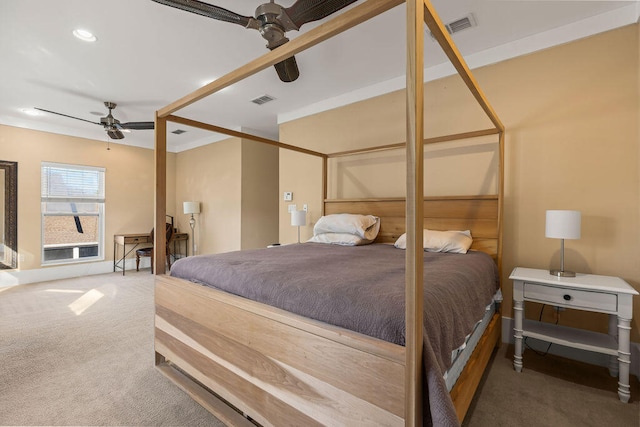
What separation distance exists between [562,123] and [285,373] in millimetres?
2742

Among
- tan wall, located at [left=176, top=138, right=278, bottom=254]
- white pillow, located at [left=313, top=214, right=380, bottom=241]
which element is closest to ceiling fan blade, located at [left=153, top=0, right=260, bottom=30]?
white pillow, located at [left=313, top=214, right=380, bottom=241]

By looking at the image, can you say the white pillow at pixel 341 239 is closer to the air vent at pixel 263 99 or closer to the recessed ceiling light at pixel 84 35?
the air vent at pixel 263 99

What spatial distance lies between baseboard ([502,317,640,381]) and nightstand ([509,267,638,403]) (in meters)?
0.14

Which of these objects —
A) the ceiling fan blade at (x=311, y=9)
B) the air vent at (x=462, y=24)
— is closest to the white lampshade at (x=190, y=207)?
the ceiling fan blade at (x=311, y=9)

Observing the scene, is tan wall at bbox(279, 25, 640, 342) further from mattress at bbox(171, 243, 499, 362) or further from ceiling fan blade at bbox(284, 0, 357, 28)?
ceiling fan blade at bbox(284, 0, 357, 28)

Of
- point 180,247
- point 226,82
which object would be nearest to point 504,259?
point 226,82

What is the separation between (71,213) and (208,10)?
5227mm

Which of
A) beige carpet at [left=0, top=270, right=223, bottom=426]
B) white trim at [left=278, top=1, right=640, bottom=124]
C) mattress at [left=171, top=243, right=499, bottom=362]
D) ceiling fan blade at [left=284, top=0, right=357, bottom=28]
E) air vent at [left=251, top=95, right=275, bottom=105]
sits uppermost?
air vent at [left=251, top=95, right=275, bottom=105]

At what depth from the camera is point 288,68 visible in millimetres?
2252

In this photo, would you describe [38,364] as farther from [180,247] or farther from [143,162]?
[143,162]

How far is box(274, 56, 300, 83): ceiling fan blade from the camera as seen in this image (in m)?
2.16

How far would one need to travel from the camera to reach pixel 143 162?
19.8ft

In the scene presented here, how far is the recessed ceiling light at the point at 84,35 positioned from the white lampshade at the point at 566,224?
381 centimetres

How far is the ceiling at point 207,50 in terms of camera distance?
2.15 metres
